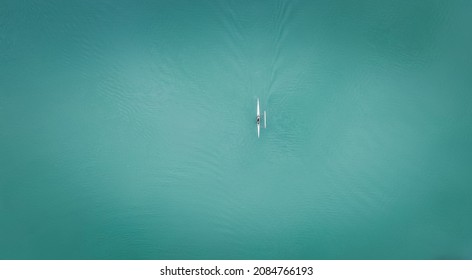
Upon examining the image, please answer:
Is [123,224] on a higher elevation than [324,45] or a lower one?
lower

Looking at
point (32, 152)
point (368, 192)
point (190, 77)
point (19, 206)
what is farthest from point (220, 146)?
point (19, 206)

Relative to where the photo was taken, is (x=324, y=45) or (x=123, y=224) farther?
(x=123, y=224)
